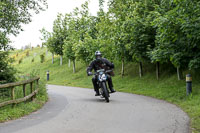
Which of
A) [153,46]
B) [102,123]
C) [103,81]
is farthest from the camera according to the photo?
[153,46]

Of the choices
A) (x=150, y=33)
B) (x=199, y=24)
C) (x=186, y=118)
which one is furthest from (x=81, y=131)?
(x=150, y=33)

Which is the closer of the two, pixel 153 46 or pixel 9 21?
pixel 9 21

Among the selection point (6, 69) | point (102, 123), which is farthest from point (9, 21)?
point (102, 123)

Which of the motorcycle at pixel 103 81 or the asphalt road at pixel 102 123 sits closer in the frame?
the asphalt road at pixel 102 123

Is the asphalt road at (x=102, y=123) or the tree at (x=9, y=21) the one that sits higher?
the tree at (x=9, y=21)

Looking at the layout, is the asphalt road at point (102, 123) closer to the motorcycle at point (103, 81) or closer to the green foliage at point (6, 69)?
the motorcycle at point (103, 81)

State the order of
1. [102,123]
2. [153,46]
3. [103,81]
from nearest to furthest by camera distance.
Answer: [102,123], [103,81], [153,46]

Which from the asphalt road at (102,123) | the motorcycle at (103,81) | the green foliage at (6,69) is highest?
the green foliage at (6,69)

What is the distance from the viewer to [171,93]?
1306 cm

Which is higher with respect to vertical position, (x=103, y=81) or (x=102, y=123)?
(x=103, y=81)

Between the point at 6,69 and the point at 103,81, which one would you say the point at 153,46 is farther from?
the point at 6,69

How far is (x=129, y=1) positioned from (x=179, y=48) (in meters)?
8.67

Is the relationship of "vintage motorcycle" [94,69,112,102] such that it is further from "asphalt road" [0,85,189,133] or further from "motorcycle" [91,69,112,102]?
"asphalt road" [0,85,189,133]

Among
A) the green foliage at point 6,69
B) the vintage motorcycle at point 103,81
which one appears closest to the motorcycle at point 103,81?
the vintage motorcycle at point 103,81
